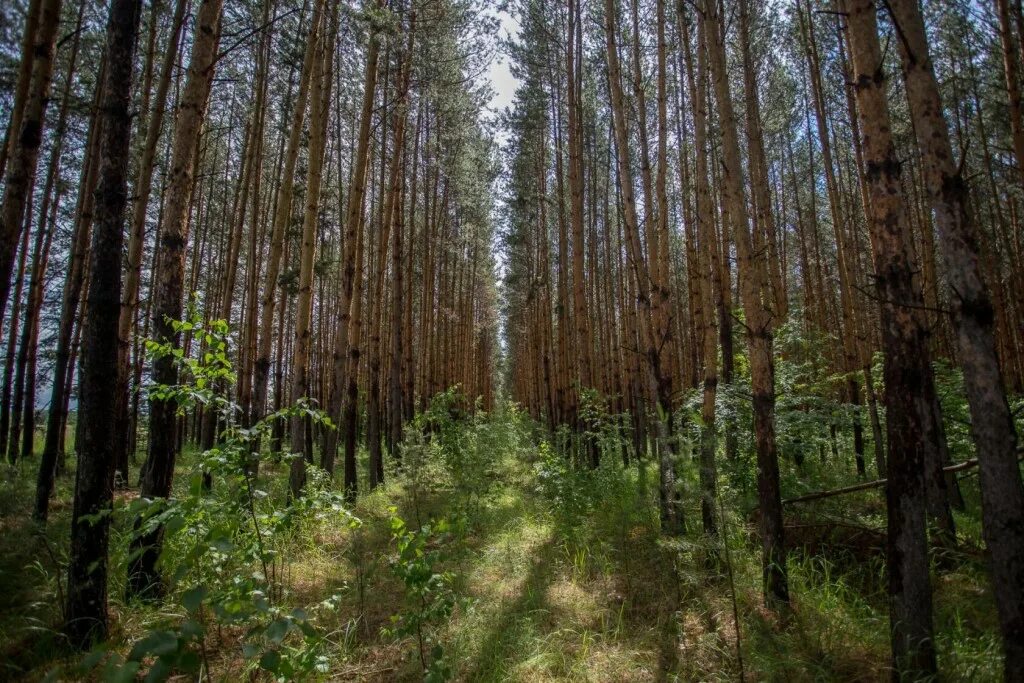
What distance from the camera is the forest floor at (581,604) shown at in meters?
3.25

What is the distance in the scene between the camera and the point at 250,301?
420 inches

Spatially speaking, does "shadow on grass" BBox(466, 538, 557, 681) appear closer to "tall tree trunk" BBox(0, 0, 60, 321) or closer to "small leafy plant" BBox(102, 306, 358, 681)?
"small leafy plant" BBox(102, 306, 358, 681)

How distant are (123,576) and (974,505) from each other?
1121 centimetres

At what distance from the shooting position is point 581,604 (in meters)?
4.33

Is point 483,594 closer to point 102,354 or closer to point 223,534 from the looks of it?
point 223,534

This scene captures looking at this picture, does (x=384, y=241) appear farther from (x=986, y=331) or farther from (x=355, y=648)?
(x=986, y=331)

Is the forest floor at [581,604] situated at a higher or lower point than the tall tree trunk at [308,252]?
lower

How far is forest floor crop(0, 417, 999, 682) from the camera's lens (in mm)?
3250

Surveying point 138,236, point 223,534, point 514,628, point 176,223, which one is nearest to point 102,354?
point 176,223

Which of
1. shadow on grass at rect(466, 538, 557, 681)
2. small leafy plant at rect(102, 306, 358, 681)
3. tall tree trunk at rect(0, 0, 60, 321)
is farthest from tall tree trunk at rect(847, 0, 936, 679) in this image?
tall tree trunk at rect(0, 0, 60, 321)

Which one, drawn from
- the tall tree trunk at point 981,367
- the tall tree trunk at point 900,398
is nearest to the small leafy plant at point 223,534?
the tall tree trunk at point 900,398

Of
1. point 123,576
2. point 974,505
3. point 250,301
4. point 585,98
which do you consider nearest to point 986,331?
point 123,576

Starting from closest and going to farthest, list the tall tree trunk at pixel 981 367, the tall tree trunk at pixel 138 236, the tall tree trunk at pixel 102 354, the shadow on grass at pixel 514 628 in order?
the tall tree trunk at pixel 981 367 < the tall tree trunk at pixel 102 354 < the shadow on grass at pixel 514 628 < the tall tree trunk at pixel 138 236

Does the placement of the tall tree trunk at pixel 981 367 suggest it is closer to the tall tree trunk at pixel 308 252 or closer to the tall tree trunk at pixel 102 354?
the tall tree trunk at pixel 102 354
